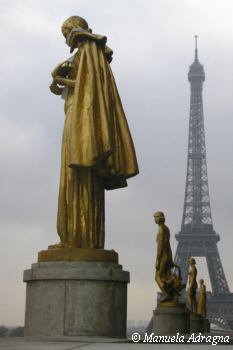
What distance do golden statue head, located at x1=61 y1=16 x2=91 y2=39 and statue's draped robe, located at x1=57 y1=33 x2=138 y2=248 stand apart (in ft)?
1.04

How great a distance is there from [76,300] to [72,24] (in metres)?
4.00

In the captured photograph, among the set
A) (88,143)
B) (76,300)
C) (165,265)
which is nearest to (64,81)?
(88,143)

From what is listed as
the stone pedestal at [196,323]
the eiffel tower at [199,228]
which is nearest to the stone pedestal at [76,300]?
the stone pedestal at [196,323]

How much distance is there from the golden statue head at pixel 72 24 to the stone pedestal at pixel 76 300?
3461 mm

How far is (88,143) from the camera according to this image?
6.50 m

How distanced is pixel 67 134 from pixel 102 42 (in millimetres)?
1448

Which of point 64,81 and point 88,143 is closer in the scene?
point 88,143

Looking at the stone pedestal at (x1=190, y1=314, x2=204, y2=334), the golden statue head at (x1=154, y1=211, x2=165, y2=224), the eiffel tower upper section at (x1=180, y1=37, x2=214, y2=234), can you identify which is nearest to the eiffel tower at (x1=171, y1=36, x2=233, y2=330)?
the eiffel tower upper section at (x1=180, y1=37, x2=214, y2=234)

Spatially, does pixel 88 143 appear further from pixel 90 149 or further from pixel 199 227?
pixel 199 227

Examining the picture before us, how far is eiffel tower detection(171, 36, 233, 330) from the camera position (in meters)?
60.5

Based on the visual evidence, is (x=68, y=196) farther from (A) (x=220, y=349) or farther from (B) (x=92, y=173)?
(A) (x=220, y=349)

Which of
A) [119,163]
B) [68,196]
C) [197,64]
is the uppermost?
[197,64]

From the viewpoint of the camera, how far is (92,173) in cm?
684

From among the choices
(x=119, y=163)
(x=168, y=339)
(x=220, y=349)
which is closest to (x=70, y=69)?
(x=119, y=163)
